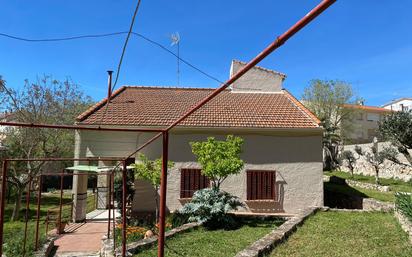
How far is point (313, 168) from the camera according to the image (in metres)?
15.6

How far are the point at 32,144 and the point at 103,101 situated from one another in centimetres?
446

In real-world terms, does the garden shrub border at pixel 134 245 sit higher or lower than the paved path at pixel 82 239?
higher

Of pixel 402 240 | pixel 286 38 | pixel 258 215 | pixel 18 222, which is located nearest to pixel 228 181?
pixel 258 215

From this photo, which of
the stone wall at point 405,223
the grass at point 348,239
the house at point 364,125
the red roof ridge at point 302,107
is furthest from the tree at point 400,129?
the house at point 364,125

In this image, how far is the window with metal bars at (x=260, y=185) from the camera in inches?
609

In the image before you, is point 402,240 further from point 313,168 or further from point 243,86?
point 243,86

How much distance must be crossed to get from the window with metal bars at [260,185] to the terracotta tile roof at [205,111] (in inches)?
85.8

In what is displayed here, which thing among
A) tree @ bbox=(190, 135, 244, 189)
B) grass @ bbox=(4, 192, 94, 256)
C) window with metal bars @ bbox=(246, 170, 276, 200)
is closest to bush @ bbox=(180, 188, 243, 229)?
tree @ bbox=(190, 135, 244, 189)

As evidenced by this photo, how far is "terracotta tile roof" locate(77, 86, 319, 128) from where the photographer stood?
623 inches

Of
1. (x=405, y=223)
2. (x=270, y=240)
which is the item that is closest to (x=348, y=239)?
(x=405, y=223)

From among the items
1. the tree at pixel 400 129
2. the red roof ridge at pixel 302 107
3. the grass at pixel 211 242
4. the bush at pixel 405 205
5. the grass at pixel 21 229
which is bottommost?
the grass at pixel 21 229

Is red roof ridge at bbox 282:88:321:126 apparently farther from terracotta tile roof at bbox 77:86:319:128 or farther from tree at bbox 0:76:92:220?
tree at bbox 0:76:92:220

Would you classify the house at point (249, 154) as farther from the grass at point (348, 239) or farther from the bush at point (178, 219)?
the grass at point (348, 239)

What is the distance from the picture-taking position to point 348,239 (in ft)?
30.7
